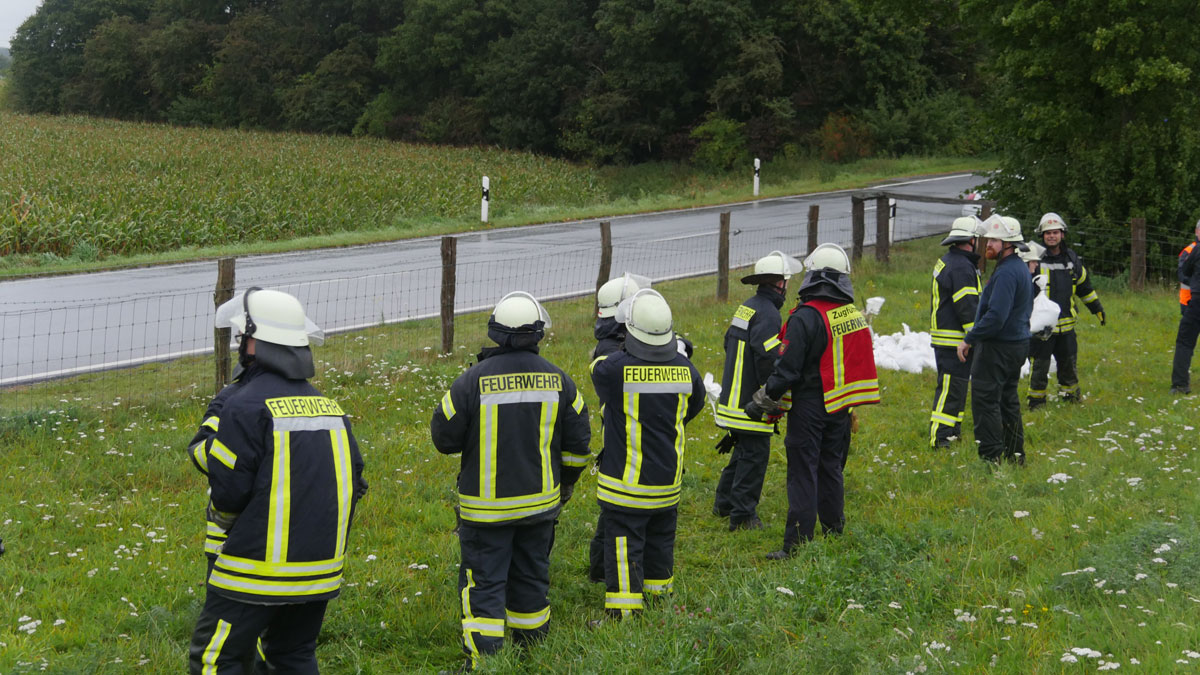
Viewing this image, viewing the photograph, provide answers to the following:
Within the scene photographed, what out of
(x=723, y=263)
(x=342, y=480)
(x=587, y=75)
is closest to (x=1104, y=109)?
(x=723, y=263)

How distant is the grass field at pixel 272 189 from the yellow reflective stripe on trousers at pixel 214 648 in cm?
1364

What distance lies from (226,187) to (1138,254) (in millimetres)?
19672

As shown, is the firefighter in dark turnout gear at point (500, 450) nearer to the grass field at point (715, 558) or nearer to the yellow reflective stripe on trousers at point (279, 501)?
the grass field at point (715, 558)

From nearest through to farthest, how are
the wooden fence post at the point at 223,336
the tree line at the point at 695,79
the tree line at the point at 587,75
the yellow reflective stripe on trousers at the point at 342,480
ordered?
1. the yellow reflective stripe on trousers at the point at 342,480
2. the wooden fence post at the point at 223,336
3. the tree line at the point at 695,79
4. the tree line at the point at 587,75

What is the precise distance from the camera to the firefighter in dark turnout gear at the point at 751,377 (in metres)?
6.94

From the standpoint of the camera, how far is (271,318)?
4168mm

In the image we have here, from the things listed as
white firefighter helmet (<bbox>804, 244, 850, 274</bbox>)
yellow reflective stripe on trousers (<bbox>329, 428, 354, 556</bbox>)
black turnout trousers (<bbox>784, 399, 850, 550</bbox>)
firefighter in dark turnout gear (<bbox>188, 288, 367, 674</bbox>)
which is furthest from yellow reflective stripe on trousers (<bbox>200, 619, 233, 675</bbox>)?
white firefighter helmet (<bbox>804, 244, 850, 274</bbox>)

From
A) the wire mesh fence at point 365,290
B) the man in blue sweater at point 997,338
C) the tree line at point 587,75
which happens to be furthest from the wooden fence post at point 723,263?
the tree line at point 587,75

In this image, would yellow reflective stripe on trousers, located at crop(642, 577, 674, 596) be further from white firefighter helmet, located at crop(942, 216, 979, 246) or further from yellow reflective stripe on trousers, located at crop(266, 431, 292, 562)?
white firefighter helmet, located at crop(942, 216, 979, 246)

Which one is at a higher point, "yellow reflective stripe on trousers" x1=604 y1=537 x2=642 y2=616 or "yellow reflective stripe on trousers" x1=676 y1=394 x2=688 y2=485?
"yellow reflective stripe on trousers" x1=676 y1=394 x2=688 y2=485

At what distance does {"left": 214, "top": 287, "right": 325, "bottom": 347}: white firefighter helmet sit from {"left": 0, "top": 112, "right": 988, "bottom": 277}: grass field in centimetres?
1347

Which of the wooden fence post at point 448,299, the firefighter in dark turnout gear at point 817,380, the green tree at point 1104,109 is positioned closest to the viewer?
the firefighter in dark turnout gear at point 817,380

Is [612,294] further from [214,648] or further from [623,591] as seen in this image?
[214,648]

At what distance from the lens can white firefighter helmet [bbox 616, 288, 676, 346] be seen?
5.47 meters
